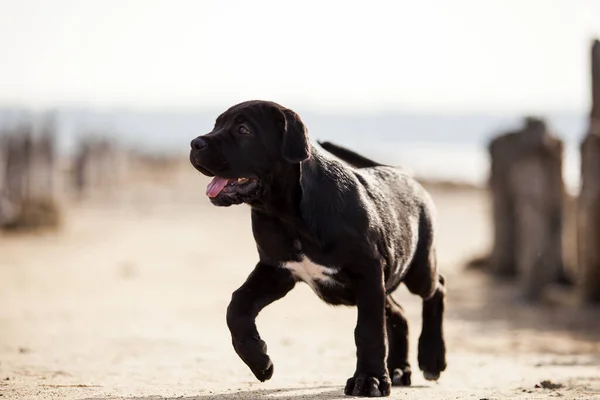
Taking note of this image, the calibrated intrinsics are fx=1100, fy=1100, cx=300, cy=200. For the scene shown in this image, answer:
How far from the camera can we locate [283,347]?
1045cm

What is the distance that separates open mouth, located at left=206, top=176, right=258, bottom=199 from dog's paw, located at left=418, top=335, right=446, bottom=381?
2240 millimetres

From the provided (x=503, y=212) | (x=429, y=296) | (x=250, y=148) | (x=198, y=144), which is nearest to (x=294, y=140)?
(x=250, y=148)

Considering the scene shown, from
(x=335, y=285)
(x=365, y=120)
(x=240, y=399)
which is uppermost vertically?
(x=335, y=285)

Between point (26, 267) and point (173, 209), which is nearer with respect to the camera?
point (26, 267)

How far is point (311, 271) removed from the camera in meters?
6.49

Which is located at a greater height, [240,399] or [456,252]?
[240,399]

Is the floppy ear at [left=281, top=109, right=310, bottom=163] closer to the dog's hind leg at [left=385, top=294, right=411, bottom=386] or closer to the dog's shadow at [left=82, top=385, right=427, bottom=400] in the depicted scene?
the dog's shadow at [left=82, top=385, right=427, bottom=400]

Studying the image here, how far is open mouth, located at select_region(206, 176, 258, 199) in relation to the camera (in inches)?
248

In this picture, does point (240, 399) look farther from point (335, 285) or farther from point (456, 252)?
point (456, 252)

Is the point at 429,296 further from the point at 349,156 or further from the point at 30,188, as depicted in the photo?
the point at 30,188

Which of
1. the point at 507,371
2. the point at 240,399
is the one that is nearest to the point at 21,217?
the point at 507,371

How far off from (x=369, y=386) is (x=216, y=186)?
147cm

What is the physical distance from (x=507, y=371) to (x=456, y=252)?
11627mm

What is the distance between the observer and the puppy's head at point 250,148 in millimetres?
6266
